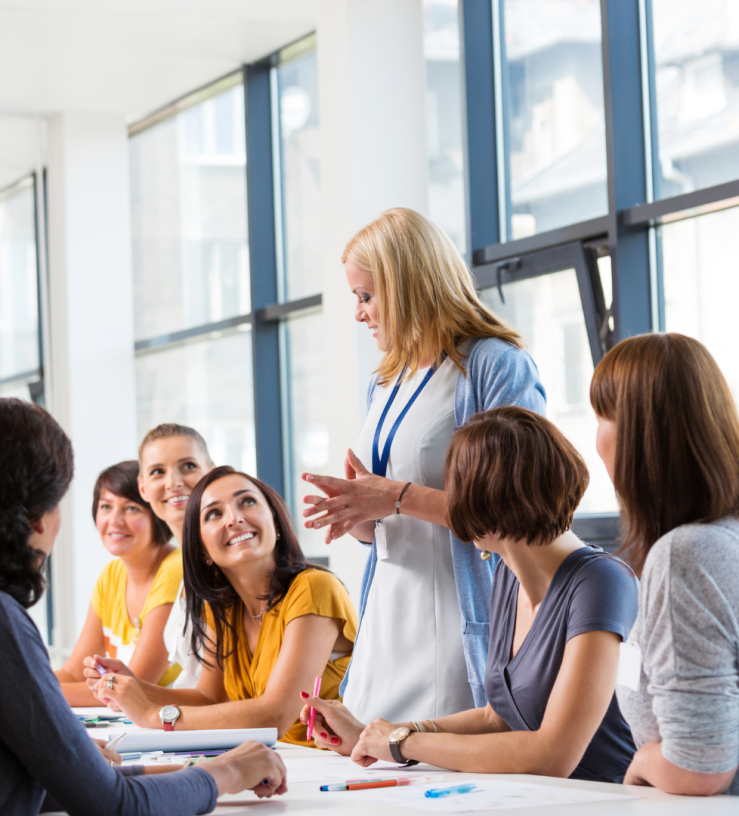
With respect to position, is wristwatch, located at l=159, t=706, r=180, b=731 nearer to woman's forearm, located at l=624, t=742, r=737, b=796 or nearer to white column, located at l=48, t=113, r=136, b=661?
woman's forearm, located at l=624, t=742, r=737, b=796

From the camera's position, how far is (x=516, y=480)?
1.63m

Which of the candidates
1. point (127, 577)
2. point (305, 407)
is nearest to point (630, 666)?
point (127, 577)

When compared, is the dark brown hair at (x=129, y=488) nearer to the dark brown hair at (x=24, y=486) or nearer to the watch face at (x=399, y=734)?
the watch face at (x=399, y=734)

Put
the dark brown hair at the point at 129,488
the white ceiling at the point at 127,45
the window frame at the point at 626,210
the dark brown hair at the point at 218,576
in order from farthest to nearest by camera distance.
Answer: the white ceiling at the point at 127,45, the dark brown hair at the point at 129,488, the window frame at the point at 626,210, the dark brown hair at the point at 218,576

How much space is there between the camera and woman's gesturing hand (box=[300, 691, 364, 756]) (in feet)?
5.89

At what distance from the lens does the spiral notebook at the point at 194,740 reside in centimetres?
189

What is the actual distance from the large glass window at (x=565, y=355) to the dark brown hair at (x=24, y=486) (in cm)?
233

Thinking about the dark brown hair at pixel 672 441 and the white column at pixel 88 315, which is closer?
the dark brown hair at pixel 672 441

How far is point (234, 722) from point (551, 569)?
32.9 inches

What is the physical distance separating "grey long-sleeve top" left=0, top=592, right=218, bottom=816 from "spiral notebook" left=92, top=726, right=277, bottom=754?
2.24 ft

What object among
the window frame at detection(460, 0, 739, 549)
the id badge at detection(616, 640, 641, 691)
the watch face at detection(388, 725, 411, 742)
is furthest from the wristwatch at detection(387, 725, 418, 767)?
the window frame at detection(460, 0, 739, 549)

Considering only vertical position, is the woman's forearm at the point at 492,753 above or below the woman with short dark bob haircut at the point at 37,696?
below

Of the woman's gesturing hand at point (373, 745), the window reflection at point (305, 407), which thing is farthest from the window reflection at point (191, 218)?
the woman's gesturing hand at point (373, 745)

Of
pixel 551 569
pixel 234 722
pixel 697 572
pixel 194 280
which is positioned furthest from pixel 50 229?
pixel 697 572
